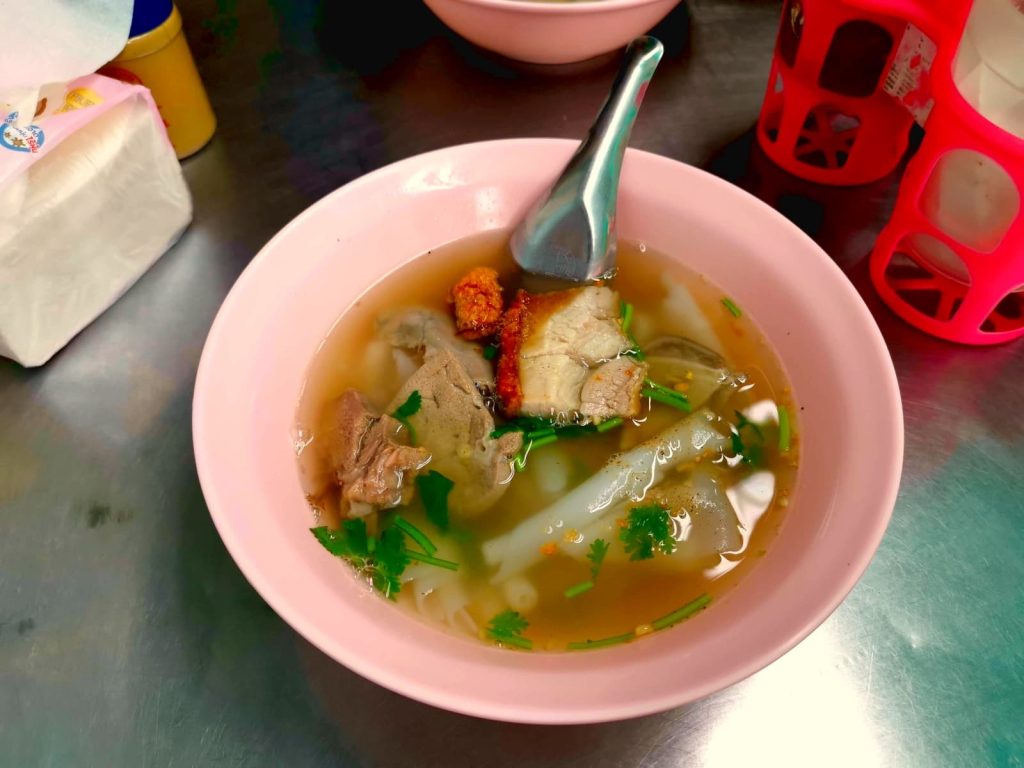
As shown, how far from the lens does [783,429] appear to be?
1.00 m

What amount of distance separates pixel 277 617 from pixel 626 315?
2.20ft

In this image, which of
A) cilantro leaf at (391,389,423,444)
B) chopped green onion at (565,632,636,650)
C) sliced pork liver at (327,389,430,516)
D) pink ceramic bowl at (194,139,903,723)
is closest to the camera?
pink ceramic bowl at (194,139,903,723)

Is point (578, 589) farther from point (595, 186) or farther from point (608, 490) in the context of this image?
point (595, 186)

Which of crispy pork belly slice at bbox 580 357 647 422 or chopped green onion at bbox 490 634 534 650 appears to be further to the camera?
crispy pork belly slice at bbox 580 357 647 422

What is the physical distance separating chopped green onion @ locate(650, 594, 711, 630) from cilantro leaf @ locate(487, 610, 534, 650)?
0.50 feet

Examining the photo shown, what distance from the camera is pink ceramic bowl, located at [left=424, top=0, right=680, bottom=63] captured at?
1.16 metres

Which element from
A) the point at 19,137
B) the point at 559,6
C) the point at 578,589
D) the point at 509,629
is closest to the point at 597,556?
the point at 578,589

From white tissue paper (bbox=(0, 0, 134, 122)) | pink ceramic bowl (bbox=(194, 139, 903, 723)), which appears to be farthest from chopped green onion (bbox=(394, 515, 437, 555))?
white tissue paper (bbox=(0, 0, 134, 122))

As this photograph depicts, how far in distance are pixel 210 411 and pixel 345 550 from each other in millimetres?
235

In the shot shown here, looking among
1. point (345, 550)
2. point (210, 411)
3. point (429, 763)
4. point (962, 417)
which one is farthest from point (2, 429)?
point (962, 417)

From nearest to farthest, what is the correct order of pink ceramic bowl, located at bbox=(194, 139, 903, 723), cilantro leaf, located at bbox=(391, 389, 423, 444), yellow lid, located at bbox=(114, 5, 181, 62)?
1. pink ceramic bowl, located at bbox=(194, 139, 903, 723)
2. cilantro leaf, located at bbox=(391, 389, 423, 444)
3. yellow lid, located at bbox=(114, 5, 181, 62)

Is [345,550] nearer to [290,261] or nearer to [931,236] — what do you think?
[290,261]

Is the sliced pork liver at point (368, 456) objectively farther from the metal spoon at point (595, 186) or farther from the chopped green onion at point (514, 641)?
the metal spoon at point (595, 186)

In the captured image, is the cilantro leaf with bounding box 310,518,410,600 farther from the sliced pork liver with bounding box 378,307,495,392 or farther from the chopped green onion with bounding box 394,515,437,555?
the sliced pork liver with bounding box 378,307,495,392
